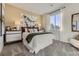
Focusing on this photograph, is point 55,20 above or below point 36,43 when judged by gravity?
above

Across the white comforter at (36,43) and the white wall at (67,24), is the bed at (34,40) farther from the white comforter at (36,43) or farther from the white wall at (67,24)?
the white wall at (67,24)

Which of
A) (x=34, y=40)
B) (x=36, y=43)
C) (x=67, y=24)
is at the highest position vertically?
(x=67, y=24)

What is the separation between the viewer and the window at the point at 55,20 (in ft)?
9.16

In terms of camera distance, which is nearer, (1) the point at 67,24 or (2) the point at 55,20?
(2) the point at 55,20

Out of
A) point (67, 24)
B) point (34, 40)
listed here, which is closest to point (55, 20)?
point (67, 24)

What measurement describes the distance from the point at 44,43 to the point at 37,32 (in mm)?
604

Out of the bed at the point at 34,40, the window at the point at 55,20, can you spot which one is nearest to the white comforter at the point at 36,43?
the bed at the point at 34,40

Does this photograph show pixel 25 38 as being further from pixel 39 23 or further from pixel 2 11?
pixel 2 11

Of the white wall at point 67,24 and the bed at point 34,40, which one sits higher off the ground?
the white wall at point 67,24

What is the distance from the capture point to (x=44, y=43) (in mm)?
3330

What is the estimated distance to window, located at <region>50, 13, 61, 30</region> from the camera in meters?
2.79

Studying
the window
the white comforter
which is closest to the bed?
the white comforter

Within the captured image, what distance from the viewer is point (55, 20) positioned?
9.15 ft

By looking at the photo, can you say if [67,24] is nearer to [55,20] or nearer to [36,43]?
[55,20]
